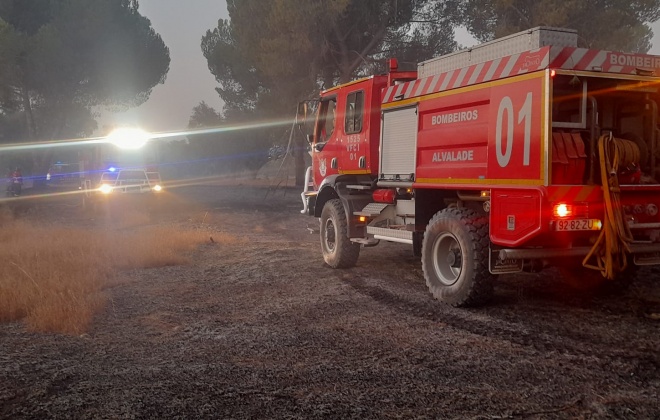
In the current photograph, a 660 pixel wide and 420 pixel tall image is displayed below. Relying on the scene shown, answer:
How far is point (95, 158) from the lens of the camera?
85.1ft

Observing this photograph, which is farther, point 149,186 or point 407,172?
point 149,186

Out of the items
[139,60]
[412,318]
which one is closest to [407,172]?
[412,318]

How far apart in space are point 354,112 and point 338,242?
6.90ft

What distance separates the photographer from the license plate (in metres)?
5.77

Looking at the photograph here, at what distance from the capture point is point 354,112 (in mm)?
9586

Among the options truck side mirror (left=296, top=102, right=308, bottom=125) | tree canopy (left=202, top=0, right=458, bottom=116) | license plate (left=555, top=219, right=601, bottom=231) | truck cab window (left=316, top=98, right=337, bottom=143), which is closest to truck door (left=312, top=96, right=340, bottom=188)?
truck cab window (left=316, top=98, right=337, bottom=143)

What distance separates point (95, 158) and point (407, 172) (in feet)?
69.5

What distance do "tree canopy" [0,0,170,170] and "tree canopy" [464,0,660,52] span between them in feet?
76.0

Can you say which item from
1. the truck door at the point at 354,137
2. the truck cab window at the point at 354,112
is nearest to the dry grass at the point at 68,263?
the truck door at the point at 354,137

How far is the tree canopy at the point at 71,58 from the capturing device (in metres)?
32.3

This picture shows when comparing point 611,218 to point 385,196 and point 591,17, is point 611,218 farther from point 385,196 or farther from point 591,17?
point 591,17

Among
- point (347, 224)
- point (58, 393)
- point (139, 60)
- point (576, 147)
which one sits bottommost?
point (58, 393)

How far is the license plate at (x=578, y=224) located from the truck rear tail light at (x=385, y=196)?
123 inches

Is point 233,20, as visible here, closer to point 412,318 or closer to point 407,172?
point 407,172
